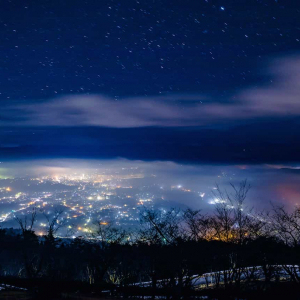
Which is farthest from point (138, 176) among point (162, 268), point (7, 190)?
point (162, 268)

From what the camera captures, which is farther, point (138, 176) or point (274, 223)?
point (138, 176)

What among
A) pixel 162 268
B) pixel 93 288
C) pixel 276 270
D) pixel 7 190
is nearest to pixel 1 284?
pixel 93 288

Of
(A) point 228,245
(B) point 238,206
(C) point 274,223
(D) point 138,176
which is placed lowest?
(A) point 228,245

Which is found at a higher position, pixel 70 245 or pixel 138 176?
pixel 138 176

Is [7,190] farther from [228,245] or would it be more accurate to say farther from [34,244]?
[228,245]

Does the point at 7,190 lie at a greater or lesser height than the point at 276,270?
greater

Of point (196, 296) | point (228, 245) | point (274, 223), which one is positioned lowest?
point (196, 296)

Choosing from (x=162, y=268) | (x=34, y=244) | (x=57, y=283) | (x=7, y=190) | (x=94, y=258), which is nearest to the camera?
(x=57, y=283)

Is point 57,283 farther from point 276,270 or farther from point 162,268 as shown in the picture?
point 276,270

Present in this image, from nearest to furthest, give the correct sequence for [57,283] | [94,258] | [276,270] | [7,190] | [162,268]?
[57,283] < [276,270] < [162,268] < [94,258] < [7,190]
